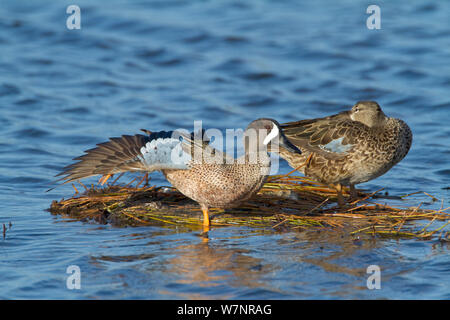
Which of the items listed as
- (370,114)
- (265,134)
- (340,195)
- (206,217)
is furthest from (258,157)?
(370,114)

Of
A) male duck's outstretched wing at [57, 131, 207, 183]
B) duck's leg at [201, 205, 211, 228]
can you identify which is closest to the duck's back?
duck's leg at [201, 205, 211, 228]

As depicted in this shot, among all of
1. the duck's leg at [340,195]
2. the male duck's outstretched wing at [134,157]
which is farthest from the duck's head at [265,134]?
the duck's leg at [340,195]

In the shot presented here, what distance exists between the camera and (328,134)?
6.85 metres

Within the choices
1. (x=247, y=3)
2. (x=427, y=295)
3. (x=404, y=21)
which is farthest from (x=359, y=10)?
(x=427, y=295)

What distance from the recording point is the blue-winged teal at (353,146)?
6.60m

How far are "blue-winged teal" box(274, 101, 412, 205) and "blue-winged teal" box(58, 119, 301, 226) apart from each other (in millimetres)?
911

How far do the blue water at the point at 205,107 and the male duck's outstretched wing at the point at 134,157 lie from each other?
2.07ft

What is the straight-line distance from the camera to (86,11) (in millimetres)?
15484

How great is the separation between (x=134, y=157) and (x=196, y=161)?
55 cm

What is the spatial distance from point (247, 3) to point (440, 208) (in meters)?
10.4

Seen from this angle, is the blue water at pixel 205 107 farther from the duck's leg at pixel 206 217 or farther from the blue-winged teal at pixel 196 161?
the blue-winged teal at pixel 196 161

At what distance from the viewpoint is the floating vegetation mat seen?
611 centimetres

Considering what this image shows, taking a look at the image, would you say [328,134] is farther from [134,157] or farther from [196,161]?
[134,157]

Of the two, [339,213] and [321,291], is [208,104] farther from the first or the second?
[321,291]
